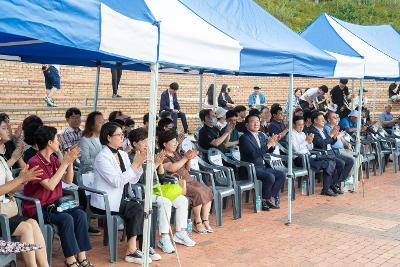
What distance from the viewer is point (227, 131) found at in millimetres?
8367

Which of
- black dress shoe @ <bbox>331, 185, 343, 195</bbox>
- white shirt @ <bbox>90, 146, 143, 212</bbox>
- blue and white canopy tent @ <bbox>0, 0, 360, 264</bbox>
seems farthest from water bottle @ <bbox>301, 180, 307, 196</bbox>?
white shirt @ <bbox>90, 146, 143, 212</bbox>

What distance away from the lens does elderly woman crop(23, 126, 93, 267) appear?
4.77 meters

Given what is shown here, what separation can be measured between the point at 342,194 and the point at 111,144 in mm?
5130

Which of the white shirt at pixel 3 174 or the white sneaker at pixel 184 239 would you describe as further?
the white sneaker at pixel 184 239

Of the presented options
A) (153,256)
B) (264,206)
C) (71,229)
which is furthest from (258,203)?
(71,229)

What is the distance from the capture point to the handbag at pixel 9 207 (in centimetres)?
452

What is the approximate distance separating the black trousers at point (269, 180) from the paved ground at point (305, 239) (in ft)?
0.96

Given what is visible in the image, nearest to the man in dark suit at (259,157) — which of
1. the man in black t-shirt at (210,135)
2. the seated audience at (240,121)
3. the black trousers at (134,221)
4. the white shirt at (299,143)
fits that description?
the man in black t-shirt at (210,135)

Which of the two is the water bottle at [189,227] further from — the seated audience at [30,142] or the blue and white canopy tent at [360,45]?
the blue and white canopy tent at [360,45]

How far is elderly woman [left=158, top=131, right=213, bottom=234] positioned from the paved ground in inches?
9.1

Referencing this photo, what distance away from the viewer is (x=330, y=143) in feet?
32.2

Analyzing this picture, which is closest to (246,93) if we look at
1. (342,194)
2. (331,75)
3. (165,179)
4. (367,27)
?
(367,27)

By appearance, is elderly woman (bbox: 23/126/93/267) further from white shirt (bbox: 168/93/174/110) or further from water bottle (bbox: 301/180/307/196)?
white shirt (bbox: 168/93/174/110)

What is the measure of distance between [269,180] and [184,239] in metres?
2.15
